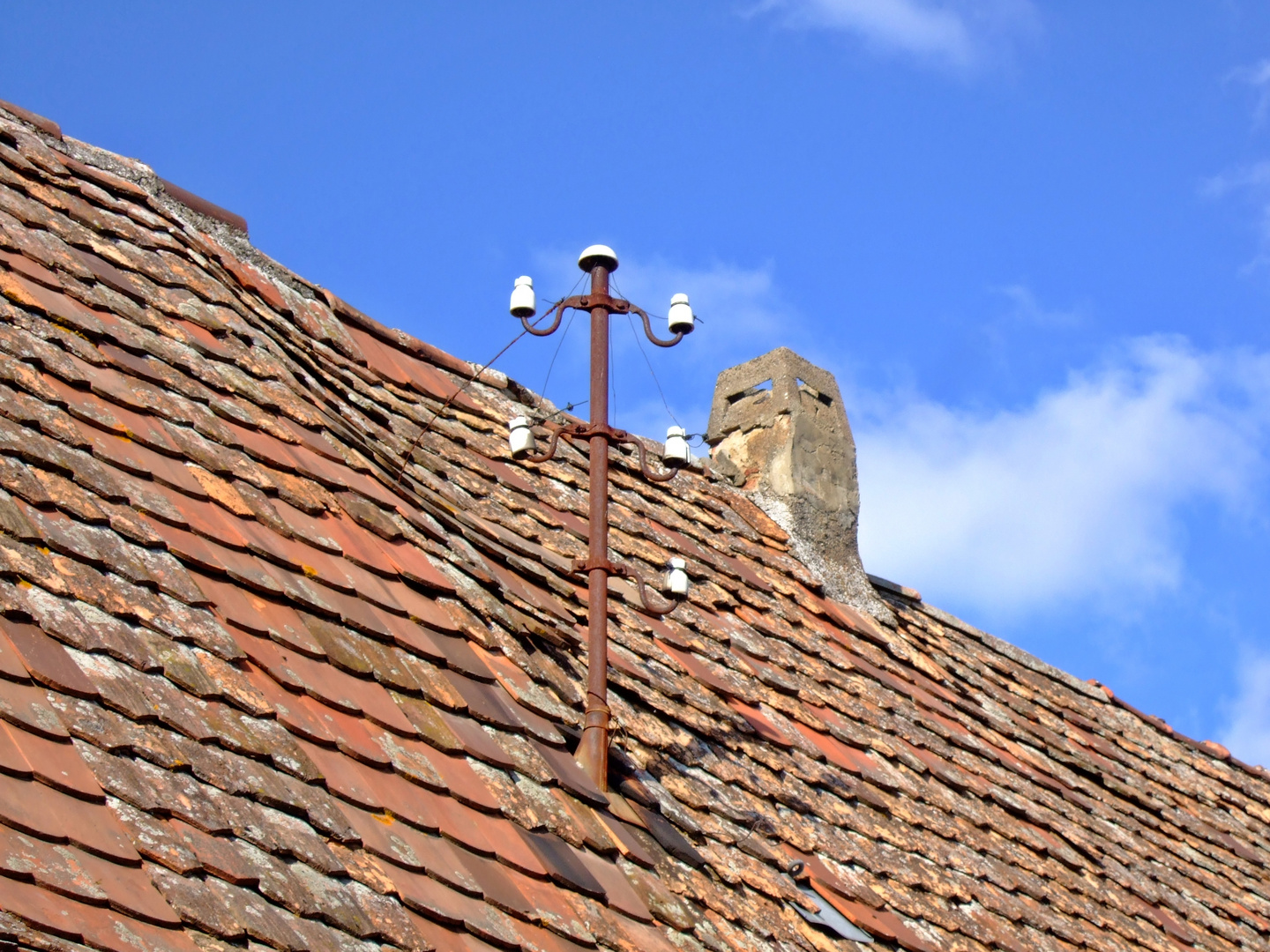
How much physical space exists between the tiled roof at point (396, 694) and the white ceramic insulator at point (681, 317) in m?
1.04

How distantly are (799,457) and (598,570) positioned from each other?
3.72 m

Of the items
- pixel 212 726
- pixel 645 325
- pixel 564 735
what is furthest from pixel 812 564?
pixel 212 726

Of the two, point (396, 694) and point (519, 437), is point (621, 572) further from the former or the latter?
point (396, 694)

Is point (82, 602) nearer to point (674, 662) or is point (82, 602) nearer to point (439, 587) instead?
point (439, 587)

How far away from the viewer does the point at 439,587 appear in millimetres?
4883

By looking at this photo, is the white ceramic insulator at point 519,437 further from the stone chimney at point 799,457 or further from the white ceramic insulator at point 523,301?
the stone chimney at point 799,457

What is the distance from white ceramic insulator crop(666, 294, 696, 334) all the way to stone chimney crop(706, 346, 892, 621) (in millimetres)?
2938

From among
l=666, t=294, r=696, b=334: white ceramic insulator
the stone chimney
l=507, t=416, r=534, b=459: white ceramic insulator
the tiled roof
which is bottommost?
the tiled roof

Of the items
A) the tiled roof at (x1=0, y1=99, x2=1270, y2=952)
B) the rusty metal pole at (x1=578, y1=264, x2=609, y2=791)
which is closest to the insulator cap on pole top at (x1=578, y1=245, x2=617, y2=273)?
the rusty metal pole at (x1=578, y1=264, x2=609, y2=791)

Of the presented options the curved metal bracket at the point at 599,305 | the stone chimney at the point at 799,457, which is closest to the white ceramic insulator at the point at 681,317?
the curved metal bracket at the point at 599,305

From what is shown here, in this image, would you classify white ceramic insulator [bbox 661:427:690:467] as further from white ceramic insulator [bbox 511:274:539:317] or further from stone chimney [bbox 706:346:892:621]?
stone chimney [bbox 706:346:892:621]

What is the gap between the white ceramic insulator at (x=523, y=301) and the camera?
5613 millimetres

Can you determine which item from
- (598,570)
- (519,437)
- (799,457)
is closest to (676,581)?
(598,570)

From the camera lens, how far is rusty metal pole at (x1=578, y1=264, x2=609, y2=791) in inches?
189
